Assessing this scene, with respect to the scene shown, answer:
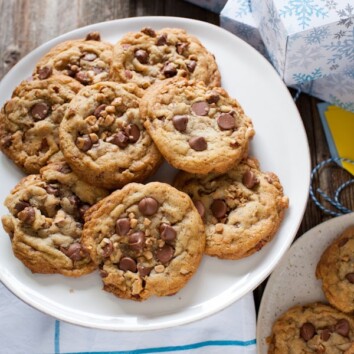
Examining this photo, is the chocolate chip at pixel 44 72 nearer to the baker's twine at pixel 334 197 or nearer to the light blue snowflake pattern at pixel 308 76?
the light blue snowflake pattern at pixel 308 76

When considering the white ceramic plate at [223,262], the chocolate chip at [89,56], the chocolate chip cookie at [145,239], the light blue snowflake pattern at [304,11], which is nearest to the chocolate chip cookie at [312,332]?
the white ceramic plate at [223,262]

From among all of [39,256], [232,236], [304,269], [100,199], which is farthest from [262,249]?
[39,256]

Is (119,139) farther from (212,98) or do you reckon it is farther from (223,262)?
(223,262)

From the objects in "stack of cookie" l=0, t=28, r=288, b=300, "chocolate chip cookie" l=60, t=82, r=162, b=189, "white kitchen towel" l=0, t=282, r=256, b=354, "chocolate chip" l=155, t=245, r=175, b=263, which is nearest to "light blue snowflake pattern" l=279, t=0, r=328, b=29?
"stack of cookie" l=0, t=28, r=288, b=300

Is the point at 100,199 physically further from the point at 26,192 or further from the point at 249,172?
the point at 249,172

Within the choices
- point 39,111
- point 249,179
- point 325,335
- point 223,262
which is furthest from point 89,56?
point 325,335

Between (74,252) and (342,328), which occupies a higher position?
(74,252)
